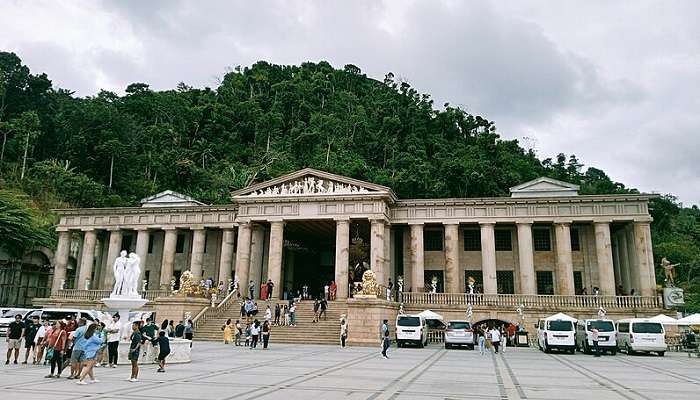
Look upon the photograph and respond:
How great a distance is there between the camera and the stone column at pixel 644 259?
111 feet

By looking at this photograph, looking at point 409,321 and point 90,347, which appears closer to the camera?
point 90,347

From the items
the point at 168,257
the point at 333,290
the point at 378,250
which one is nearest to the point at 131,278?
the point at 333,290

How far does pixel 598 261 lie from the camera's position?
35781 mm

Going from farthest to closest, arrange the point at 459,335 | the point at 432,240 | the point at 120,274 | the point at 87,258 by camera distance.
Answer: the point at 87,258, the point at 432,240, the point at 459,335, the point at 120,274

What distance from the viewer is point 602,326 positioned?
2617 centimetres

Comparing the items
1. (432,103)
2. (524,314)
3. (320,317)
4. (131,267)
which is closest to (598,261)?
(524,314)

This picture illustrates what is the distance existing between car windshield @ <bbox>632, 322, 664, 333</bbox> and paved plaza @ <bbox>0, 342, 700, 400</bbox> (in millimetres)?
7252

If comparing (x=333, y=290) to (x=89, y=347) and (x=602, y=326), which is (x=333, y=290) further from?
(x=89, y=347)

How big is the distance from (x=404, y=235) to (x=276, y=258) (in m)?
10.9

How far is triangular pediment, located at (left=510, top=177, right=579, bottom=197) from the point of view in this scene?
38562 mm

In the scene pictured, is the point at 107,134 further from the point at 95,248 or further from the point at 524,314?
the point at 524,314

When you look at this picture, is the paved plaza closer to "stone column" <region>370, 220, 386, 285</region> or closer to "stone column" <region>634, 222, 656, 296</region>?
"stone column" <region>634, 222, 656, 296</region>

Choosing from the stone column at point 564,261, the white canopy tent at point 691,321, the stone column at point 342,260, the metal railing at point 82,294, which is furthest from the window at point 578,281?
the metal railing at point 82,294

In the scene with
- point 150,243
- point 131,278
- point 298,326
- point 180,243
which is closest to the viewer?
point 131,278
